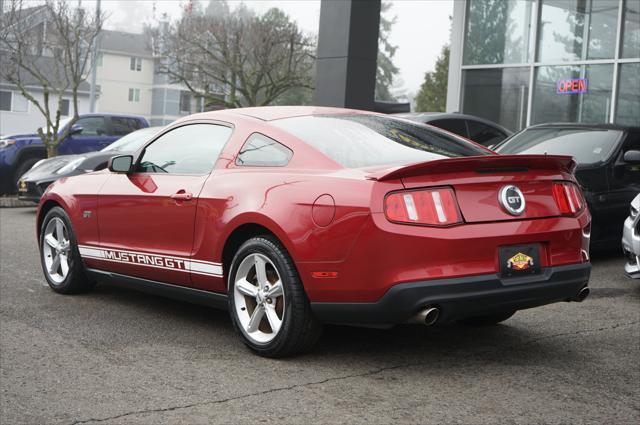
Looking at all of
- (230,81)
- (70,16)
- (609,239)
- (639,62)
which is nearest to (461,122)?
(609,239)

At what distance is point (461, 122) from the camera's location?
11.9 m

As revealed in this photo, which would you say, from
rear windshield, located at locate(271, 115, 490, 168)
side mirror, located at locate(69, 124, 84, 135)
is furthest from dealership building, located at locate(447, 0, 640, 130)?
rear windshield, located at locate(271, 115, 490, 168)

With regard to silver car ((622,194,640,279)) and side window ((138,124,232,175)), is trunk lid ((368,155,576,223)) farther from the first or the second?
silver car ((622,194,640,279))

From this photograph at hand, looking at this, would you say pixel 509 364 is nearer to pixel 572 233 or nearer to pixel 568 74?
pixel 572 233

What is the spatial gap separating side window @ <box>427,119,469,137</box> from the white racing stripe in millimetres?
6006

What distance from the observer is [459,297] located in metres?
4.29

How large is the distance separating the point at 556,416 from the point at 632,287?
157 inches

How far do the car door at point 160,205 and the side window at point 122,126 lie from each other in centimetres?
1241

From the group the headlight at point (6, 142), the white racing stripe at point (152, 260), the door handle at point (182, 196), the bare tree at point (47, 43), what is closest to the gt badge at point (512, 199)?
the white racing stripe at point (152, 260)

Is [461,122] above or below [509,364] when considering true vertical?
above

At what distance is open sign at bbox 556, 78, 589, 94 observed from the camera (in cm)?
1745

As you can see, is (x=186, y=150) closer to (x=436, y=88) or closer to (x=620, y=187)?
(x=620, y=187)

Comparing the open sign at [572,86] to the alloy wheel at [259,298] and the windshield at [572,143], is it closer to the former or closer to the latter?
the windshield at [572,143]

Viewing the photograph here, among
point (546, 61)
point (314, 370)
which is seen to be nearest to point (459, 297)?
point (314, 370)
